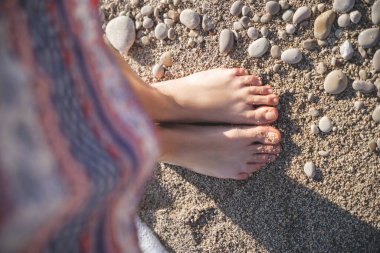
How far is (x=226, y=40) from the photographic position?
1.23 metres

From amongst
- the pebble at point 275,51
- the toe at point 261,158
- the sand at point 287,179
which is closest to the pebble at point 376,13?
the sand at point 287,179

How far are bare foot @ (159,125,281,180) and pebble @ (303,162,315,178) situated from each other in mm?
95

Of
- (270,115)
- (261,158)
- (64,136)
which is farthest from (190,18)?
(64,136)

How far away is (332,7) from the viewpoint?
1.16 m

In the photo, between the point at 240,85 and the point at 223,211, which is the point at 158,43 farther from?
the point at 223,211

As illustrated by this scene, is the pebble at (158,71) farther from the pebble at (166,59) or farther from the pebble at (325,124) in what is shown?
the pebble at (325,124)

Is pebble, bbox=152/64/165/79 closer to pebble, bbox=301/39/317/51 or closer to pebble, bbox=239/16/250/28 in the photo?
pebble, bbox=239/16/250/28

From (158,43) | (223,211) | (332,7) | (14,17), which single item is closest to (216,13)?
(158,43)

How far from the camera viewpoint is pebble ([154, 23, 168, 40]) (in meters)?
1.29

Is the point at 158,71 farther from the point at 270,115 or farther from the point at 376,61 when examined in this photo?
the point at 376,61

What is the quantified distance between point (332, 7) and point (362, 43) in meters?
0.14

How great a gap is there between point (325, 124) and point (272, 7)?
0.39 meters

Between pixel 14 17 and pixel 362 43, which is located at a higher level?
pixel 14 17

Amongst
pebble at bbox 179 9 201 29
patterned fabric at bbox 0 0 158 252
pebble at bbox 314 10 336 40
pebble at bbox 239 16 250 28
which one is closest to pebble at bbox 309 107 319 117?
pebble at bbox 314 10 336 40
